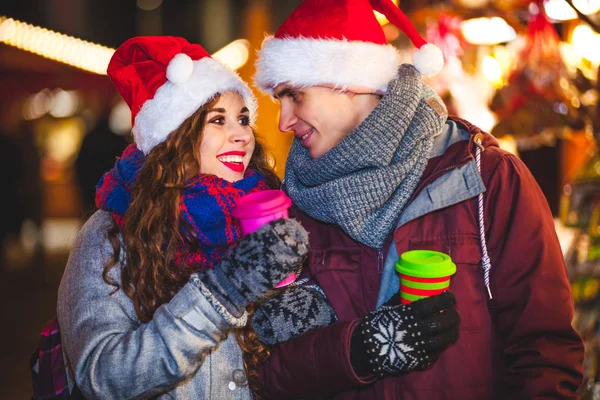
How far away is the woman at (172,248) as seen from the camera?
189 centimetres

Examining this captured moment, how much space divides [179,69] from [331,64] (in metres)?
0.66

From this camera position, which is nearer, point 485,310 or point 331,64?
point 485,310

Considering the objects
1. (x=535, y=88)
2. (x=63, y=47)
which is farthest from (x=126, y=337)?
(x=63, y=47)

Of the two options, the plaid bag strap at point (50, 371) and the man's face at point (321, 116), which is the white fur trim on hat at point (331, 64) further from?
the plaid bag strap at point (50, 371)

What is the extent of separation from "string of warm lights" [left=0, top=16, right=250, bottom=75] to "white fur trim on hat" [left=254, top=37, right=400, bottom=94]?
25.4ft

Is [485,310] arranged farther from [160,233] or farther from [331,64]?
[160,233]

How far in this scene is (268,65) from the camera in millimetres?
2500

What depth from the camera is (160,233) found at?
219 centimetres

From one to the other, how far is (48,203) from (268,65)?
12999 millimetres

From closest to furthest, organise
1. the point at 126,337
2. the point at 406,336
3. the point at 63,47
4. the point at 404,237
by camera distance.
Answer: the point at 406,336 → the point at 126,337 → the point at 404,237 → the point at 63,47

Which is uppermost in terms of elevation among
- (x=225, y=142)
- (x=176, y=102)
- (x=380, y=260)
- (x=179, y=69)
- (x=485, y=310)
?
(x=179, y=69)

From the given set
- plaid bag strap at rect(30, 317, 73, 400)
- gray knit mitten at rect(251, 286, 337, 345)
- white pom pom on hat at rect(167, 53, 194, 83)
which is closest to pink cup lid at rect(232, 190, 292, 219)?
gray knit mitten at rect(251, 286, 337, 345)

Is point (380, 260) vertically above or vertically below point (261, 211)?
below

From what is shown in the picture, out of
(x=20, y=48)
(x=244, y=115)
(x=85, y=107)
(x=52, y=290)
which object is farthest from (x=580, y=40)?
(x=85, y=107)
